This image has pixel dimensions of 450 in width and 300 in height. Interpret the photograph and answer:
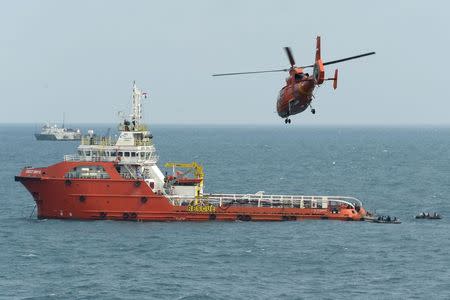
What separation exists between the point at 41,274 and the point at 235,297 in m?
13.1

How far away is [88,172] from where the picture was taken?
69.7 m

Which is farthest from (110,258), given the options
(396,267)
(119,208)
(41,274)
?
(396,267)

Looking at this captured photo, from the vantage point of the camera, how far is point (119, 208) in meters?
69.2

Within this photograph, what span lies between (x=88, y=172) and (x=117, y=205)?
3679 millimetres

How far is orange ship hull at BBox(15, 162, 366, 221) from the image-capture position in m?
68.9

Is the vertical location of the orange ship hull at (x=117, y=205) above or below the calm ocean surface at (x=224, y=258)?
above

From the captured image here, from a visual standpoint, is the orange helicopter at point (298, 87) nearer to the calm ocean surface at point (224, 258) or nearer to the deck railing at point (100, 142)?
the calm ocean surface at point (224, 258)

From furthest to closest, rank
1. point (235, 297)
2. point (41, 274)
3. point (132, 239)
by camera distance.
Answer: point (132, 239), point (41, 274), point (235, 297)

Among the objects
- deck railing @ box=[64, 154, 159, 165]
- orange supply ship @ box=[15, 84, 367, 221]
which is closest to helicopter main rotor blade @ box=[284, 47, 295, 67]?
orange supply ship @ box=[15, 84, 367, 221]

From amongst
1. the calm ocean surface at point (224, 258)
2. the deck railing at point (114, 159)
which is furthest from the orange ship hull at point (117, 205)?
the calm ocean surface at point (224, 258)

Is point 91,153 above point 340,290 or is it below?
above

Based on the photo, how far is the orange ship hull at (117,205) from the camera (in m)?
68.9

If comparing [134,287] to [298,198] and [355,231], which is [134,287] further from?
[298,198]

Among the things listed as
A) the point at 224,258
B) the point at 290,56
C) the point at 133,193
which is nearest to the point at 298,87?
the point at 290,56
